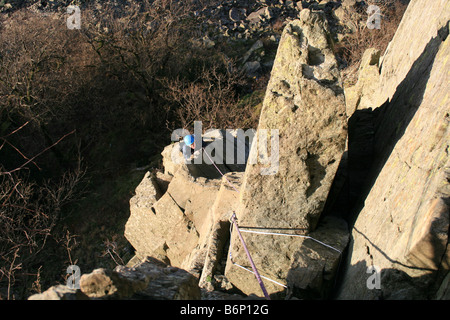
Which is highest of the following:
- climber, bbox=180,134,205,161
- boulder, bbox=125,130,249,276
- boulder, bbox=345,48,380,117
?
boulder, bbox=345,48,380,117

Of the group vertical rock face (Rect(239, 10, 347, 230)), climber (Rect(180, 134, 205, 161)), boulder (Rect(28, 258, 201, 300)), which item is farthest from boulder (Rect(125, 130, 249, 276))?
boulder (Rect(28, 258, 201, 300))

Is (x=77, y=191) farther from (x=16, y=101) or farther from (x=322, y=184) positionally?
(x=322, y=184)

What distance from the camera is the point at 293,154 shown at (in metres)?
4.70

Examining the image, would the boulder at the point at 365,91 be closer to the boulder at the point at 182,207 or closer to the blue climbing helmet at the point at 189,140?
the boulder at the point at 182,207

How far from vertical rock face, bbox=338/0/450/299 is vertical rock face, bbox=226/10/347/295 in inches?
25.6

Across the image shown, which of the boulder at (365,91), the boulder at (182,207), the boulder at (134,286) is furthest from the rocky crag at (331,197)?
the boulder at (365,91)

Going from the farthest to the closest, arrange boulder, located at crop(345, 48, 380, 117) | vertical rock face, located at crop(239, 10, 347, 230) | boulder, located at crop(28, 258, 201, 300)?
1. boulder, located at crop(345, 48, 380, 117)
2. vertical rock face, located at crop(239, 10, 347, 230)
3. boulder, located at crop(28, 258, 201, 300)

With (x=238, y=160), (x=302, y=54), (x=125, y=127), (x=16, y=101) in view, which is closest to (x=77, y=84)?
(x=125, y=127)

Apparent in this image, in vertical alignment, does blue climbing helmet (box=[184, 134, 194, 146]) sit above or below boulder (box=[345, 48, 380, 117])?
below

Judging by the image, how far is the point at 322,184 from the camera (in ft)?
15.8

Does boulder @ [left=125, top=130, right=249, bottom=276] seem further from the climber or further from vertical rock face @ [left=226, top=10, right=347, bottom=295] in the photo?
vertical rock face @ [left=226, top=10, right=347, bottom=295]

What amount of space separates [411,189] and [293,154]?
4.69ft

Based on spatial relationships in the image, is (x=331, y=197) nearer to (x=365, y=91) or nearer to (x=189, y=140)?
(x=365, y=91)

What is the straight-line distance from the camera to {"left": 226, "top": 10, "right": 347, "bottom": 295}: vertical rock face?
14.9 ft
